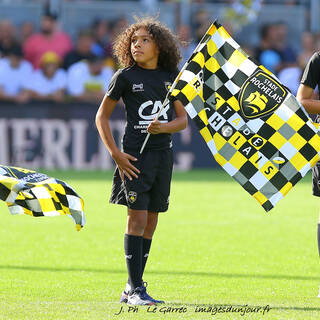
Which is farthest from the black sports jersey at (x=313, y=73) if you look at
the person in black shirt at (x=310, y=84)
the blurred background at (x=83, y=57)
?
the blurred background at (x=83, y=57)

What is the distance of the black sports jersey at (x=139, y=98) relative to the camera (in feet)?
20.4

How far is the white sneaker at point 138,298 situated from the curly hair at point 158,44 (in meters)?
1.54

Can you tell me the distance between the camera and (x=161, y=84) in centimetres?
628

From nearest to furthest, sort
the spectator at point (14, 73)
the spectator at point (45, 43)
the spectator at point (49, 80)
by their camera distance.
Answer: the spectator at point (49, 80), the spectator at point (14, 73), the spectator at point (45, 43)

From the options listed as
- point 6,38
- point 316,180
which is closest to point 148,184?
point 316,180

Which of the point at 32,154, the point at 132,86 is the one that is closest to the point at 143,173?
the point at 132,86

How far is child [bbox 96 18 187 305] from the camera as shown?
6145mm

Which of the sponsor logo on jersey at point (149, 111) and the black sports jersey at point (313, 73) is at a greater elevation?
the black sports jersey at point (313, 73)

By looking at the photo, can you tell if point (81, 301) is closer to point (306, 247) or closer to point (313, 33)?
point (306, 247)

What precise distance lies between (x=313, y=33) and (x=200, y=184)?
539 cm

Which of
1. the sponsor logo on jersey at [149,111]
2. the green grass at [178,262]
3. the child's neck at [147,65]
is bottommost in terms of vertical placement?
the green grass at [178,262]

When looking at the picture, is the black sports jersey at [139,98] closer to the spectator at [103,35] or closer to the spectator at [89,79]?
the spectator at [89,79]

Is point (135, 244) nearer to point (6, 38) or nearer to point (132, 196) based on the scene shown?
point (132, 196)

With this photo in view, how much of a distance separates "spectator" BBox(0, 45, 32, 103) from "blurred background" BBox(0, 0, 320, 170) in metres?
0.02
